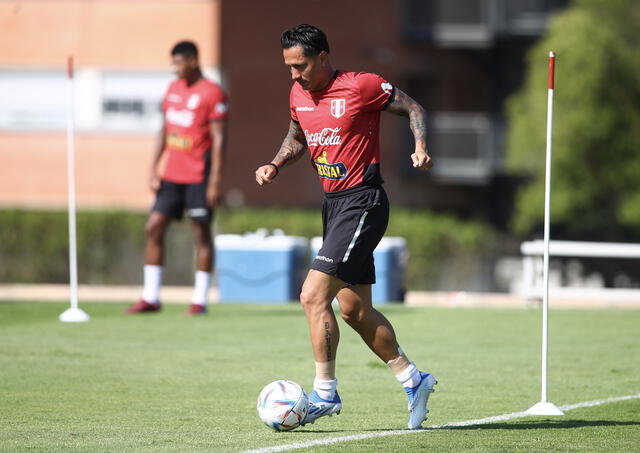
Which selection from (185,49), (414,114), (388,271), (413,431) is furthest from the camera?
(388,271)

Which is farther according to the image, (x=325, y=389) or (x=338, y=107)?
(x=338, y=107)

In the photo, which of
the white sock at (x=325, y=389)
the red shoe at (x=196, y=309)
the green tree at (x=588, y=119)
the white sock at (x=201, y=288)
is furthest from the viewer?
the green tree at (x=588, y=119)

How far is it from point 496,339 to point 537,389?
3.41 m

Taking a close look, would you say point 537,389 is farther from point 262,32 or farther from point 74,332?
point 262,32

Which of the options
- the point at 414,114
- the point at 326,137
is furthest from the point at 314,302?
the point at 414,114

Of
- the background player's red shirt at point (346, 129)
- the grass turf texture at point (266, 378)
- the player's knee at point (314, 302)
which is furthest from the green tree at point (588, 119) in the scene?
the player's knee at point (314, 302)

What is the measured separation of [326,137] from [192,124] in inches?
250

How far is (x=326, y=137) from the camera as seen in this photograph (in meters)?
7.73

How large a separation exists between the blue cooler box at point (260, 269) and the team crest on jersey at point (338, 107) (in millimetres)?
11974

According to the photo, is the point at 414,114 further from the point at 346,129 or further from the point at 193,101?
the point at 193,101

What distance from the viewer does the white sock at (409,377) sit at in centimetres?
762

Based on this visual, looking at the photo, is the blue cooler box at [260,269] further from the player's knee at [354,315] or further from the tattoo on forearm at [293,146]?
the player's knee at [354,315]

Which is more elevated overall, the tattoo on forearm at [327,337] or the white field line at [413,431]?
the tattoo on forearm at [327,337]

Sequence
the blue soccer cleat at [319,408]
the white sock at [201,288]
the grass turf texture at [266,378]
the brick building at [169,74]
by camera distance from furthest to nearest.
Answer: the brick building at [169,74], the white sock at [201,288], the blue soccer cleat at [319,408], the grass turf texture at [266,378]
